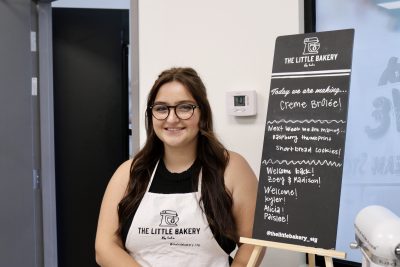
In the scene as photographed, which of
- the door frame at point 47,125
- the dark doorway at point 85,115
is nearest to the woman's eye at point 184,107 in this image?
the door frame at point 47,125

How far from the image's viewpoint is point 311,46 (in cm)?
139

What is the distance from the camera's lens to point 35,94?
9.98 feet

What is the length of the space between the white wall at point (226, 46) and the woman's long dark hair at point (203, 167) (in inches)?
15.1

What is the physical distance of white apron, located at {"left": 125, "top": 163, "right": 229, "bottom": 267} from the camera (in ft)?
5.22

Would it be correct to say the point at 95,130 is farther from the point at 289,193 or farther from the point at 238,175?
the point at 289,193

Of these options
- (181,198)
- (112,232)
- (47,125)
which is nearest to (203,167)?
(181,198)

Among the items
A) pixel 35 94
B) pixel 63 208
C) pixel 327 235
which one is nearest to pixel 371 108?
pixel 327 235

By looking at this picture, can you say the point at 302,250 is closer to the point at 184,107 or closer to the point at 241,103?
the point at 184,107

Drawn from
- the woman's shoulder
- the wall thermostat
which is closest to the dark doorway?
the wall thermostat

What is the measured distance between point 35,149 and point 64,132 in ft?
1.18

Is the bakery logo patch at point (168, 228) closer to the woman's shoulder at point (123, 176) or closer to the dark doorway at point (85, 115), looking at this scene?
the woman's shoulder at point (123, 176)

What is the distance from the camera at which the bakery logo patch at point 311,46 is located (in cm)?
138

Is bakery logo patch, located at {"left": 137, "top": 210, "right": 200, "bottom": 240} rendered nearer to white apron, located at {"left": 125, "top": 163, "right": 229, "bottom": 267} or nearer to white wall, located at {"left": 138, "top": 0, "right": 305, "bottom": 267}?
white apron, located at {"left": 125, "top": 163, "right": 229, "bottom": 267}

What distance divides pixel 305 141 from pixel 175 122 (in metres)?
0.49
